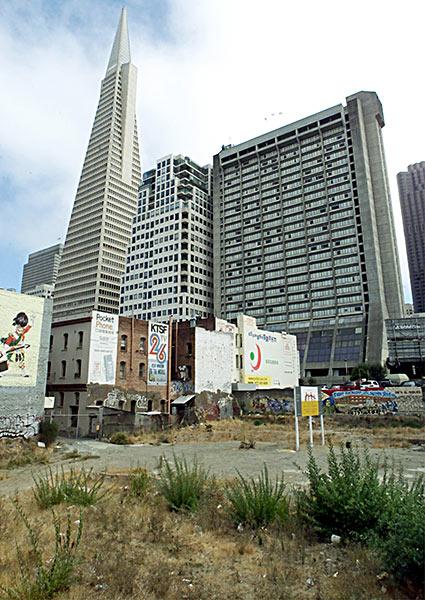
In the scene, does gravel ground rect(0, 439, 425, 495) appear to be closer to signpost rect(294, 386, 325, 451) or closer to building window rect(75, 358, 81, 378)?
signpost rect(294, 386, 325, 451)

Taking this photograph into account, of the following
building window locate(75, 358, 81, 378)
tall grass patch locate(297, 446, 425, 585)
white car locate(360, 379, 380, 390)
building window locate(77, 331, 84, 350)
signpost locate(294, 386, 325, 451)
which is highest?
building window locate(77, 331, 84, 350)

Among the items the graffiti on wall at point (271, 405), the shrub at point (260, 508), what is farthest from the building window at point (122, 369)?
the shrub at point (260, 508)

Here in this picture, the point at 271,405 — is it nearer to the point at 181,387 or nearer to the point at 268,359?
the point at 181,387

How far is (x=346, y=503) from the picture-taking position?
6.72 m

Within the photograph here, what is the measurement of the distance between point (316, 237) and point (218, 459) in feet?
347

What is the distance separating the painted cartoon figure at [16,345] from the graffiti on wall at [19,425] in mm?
2888

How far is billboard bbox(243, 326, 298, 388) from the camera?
6506 cm

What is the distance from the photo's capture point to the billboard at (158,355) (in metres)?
42.3

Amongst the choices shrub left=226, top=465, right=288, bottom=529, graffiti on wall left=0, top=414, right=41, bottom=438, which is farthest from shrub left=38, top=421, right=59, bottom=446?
shrub left=226, top=465, right=288, bottom=529

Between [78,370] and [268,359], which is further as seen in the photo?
[268,359]

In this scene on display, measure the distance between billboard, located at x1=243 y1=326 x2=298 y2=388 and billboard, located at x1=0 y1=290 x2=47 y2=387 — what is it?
40162 mm

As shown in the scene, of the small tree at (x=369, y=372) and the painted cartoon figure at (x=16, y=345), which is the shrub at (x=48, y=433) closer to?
the painted cartoon figure at (x=16, y=345)

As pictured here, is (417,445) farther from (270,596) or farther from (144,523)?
(270,596)

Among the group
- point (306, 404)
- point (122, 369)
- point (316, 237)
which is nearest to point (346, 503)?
point (306, 404)
